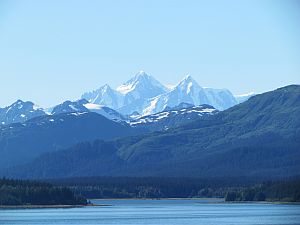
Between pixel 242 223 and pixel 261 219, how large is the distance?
38.4ft

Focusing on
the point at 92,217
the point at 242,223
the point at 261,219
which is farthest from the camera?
the point at 92,217

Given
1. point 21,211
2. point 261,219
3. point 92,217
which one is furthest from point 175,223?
point 21,211

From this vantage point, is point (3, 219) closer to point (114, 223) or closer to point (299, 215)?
point (114, 223)

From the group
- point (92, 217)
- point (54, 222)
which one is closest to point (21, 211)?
point (92, 217)

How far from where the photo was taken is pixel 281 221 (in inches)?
5743

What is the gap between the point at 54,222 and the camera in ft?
511

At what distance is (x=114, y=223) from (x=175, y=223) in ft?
31.8

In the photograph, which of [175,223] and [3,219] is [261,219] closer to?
[175,223]

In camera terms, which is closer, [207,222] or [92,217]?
[207,222]

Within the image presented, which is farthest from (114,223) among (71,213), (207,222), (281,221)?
(71,213)

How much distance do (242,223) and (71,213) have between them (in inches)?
2081

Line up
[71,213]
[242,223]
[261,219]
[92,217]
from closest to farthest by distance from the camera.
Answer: [242,223] → [261,219] → [92,217] → [71,213]

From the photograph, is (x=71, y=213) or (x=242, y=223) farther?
(x=71, y=213)

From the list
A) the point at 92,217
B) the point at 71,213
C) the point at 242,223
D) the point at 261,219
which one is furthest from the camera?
the point at 71,213
